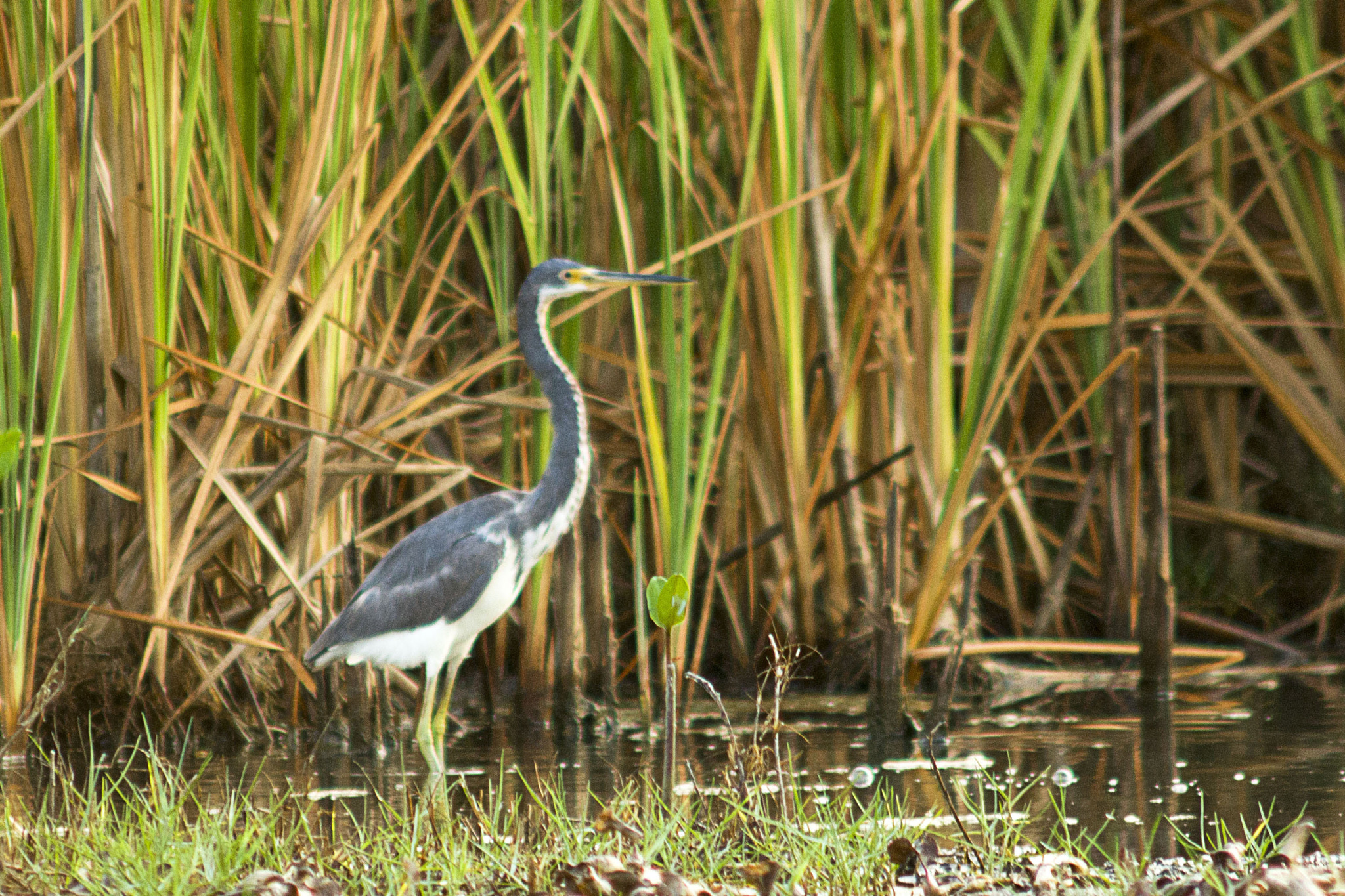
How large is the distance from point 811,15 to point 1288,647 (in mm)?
2783

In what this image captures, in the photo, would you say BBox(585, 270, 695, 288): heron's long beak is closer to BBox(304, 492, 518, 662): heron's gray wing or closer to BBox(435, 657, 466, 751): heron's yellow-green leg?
BBox(304, 492, 518, 662): heron's gray wing

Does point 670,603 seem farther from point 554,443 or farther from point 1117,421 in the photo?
point 1117,421

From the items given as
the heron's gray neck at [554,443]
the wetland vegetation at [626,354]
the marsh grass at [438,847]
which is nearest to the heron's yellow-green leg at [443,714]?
the wetland vegetation at [626,354]

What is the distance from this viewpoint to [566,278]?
437 centimetres

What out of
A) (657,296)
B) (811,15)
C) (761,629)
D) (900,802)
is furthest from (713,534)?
(900,802)

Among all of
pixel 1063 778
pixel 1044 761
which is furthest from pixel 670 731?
pixel 1044 761

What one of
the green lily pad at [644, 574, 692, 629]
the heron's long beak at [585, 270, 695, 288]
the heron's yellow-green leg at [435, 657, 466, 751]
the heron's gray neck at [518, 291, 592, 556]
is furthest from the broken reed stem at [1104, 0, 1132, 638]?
the green lily pad at [644, 574, 692, 629]

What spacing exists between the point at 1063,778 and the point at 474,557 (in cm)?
162

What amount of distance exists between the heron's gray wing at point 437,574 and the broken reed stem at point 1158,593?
6.59 ft

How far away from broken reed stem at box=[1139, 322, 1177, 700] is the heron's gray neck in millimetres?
1785

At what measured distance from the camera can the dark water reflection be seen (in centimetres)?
329

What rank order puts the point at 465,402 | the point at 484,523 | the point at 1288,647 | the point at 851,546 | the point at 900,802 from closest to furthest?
the point at 900,802 < the point at 484,523 < the point at 465,402 < the point at 851,546 < the point at 1288,647

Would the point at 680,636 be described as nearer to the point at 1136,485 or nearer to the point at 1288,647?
the point at 1136,485

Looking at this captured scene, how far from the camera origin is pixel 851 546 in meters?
4.98
